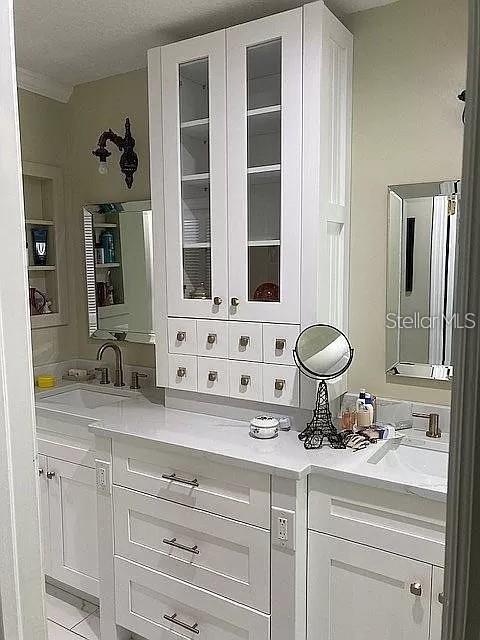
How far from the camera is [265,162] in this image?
6.84 feet

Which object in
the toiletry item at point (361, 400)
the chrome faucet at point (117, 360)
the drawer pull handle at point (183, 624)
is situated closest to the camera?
the drawer pull handle at point (183, 624)

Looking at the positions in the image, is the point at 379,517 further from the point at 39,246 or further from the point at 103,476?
the point at 39,246

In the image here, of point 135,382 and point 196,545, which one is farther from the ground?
point 135,382

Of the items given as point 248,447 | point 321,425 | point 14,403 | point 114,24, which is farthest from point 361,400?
point 114,24

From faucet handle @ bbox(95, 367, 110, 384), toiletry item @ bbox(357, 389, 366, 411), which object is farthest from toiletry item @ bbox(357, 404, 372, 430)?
faucet handle @ bbox(95, 367, 110, 384)

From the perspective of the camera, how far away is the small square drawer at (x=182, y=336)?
2311 millimetres

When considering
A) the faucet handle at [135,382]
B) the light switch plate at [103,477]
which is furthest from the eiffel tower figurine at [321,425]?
the faucet handle at [135,382]

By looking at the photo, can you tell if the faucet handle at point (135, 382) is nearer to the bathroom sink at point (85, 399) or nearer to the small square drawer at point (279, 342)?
the bathroom sink at point (85, 399)

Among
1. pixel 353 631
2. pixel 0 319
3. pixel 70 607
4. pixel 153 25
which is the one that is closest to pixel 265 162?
pixel 153 25

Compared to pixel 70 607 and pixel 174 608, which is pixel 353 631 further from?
pixel 70 607

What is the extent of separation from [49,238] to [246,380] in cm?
158

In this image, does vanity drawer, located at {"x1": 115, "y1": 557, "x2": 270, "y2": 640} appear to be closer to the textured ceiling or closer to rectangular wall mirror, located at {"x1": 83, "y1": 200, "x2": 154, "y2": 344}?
rectangular wall mirror, located at {"x1": 83, "y1": 200, "x2": 154, "y2": 344}

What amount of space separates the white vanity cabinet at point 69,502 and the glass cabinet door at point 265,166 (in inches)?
37.4

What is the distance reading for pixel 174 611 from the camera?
2.07 m
